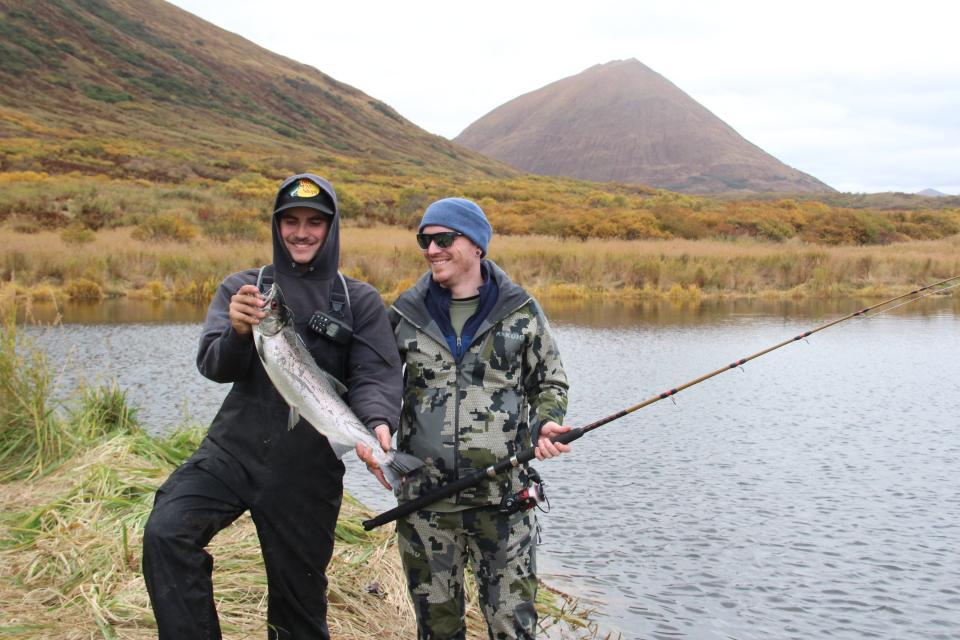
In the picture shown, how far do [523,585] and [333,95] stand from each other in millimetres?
125679

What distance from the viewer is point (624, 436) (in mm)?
10039

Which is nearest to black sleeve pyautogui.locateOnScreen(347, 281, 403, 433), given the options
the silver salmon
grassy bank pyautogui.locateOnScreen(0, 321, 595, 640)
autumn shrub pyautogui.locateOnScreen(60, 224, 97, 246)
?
the silver salmon

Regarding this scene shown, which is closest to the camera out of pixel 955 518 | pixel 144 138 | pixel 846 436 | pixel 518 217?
pixel 955 518

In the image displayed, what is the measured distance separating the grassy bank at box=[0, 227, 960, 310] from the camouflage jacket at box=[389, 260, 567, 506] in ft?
61.8

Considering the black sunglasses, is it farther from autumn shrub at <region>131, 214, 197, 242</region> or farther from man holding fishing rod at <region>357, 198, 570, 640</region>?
autumn shrub at <region>131, 214, 197, 242</region>

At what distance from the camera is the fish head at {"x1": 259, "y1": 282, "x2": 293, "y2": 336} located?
3.17m

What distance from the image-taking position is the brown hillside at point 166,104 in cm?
5784

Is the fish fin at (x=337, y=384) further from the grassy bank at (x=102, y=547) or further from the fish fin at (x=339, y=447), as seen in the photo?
the grassy bank at (x=102, y=547)

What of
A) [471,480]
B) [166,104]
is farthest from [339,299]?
[166,104]

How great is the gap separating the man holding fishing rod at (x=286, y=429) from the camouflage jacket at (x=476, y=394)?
0.17m

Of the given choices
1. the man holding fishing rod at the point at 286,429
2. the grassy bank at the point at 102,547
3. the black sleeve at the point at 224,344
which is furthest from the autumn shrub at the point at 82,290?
the man holding fishing rod at the point at 286,429

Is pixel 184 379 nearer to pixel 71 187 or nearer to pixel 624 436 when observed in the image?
pixel 624 436

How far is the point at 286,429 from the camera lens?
341 cm

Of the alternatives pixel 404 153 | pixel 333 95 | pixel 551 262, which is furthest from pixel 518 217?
pixel 333 95
